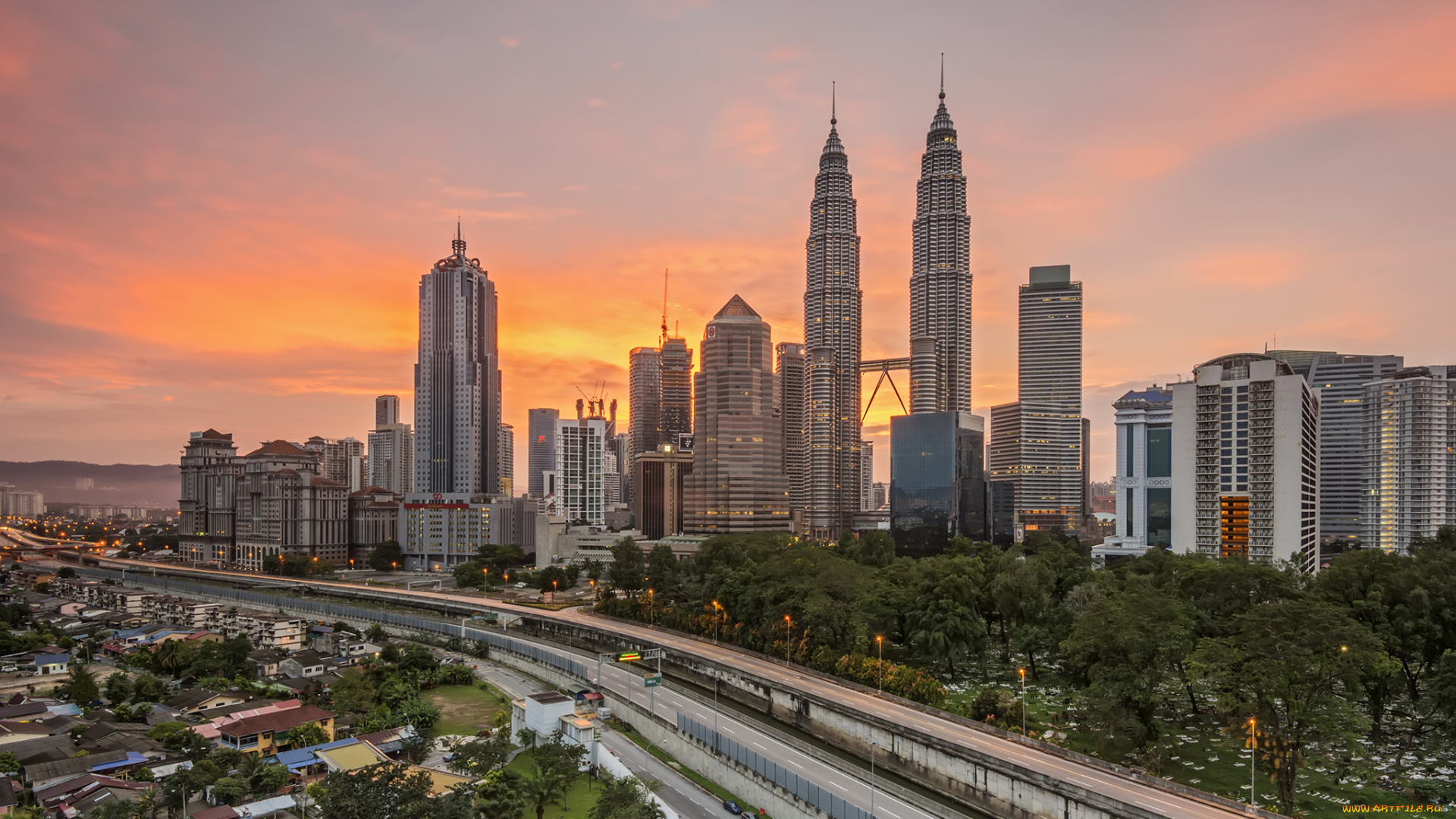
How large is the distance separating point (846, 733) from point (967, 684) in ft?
38.1

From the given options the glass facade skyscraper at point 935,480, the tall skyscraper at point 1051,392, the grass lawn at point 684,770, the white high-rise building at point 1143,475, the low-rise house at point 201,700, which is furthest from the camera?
the tall skyscraper at point 1051,392

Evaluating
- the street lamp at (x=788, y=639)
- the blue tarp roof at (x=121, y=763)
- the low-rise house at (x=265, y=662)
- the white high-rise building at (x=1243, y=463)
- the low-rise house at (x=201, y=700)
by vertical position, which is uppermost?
the white high-rise building at (x=1243, y=463)

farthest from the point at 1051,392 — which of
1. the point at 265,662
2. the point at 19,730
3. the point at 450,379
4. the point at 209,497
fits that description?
the point at 19,730

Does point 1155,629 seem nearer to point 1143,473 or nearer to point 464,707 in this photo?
point 464,707

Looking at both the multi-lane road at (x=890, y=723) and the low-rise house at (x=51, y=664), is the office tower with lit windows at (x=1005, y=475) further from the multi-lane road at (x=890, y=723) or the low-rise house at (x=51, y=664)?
the low-rise house at (x=51, y=664)

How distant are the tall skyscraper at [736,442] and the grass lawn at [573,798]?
89.0 m

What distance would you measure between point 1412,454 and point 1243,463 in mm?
43011

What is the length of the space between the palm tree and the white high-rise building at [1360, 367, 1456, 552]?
11081 centimetres

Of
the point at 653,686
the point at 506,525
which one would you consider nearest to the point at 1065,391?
the point at 506,525

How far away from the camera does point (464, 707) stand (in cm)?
5372

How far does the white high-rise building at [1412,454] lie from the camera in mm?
98875

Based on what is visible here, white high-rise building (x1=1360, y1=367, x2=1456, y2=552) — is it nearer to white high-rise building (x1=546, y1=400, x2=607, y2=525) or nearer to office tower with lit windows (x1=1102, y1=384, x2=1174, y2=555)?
office tower with lit windows (x1=1102, y1=384, x2=1174, y2=555)

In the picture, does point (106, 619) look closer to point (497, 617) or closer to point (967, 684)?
point (497, 617)

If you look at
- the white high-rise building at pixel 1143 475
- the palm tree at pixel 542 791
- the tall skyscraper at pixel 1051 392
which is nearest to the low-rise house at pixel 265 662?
the palm tree at pixel 542 791
